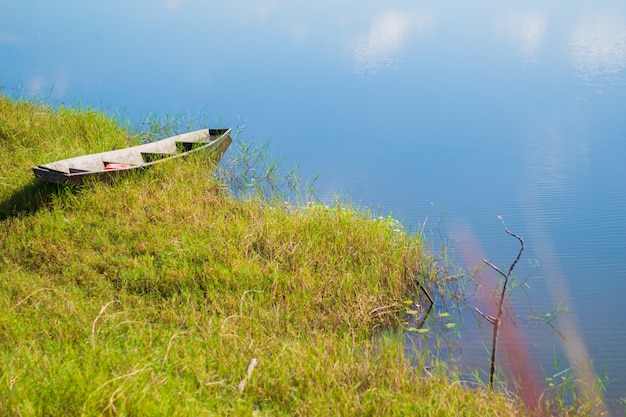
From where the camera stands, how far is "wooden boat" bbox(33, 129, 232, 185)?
5.75m

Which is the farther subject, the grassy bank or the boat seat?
the boat seat

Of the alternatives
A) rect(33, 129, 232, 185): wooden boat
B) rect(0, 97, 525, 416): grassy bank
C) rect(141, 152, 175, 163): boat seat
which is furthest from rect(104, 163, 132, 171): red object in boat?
rect(141, 152, 175, 163): boat seat

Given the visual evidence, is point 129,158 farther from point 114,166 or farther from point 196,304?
point 196,304

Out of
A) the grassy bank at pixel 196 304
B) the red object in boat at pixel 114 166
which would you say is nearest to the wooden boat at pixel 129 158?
the red object in boat at pixel 114 166

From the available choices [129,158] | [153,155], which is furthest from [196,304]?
[129,158]

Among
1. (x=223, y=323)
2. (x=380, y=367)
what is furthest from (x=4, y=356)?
(x=380, y=367)

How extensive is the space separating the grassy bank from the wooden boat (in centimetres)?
14

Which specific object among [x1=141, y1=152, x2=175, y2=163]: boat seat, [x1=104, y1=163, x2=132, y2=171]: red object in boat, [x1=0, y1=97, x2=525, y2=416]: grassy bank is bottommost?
[x1=0, y1=97, x2=525, y2=416]: grassy bank

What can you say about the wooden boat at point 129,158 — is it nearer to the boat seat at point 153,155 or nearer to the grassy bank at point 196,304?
the boat seat at point 153,155

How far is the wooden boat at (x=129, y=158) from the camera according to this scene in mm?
5750

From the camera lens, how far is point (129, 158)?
6.83 metres

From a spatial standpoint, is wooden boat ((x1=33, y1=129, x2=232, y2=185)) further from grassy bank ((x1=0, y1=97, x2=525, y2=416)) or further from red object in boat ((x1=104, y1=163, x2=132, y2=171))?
grassy bank ((x1=0, y1=97, x2=525, y2=416))

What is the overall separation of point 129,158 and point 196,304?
2.86 metres

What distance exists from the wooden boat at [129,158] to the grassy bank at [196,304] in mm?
136
